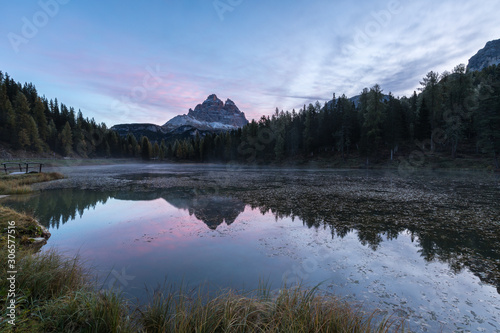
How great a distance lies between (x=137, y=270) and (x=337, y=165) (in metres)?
69.7

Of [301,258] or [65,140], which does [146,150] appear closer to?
[65,140]

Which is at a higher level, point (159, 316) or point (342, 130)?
point (342, 130)

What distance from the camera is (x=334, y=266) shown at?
24.2 feet

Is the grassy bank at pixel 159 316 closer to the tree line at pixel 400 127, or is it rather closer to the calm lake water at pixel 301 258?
the calm lake water at pixel 301 258

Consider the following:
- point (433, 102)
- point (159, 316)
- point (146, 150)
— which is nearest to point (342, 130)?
point (433, 102)

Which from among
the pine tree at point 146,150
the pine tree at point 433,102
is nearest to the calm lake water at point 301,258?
the pine tree at point 433,102

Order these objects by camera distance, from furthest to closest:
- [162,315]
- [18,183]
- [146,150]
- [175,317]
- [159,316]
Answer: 1. [146,150]
2. [18,183]
3. [159,316]
4. [162,315]
5. [175,317]

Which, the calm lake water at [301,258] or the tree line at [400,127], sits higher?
the tree line at [400,127]

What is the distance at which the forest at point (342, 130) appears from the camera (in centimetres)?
5553

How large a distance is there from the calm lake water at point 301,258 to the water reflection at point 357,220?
0.22 feet

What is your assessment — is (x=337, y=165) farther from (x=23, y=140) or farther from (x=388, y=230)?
(x=23, y=140)

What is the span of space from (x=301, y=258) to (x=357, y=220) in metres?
6.26

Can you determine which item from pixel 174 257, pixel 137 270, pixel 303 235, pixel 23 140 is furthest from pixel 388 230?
pixel 23 140

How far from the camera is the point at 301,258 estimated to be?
7.97m
